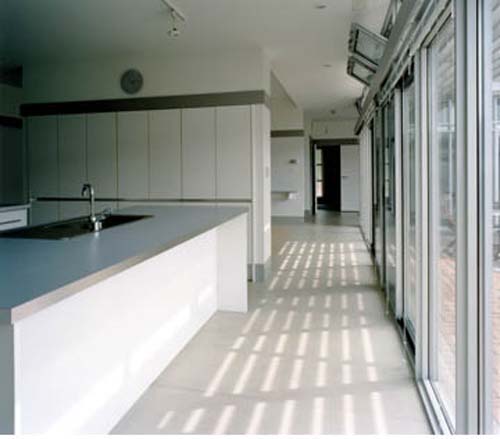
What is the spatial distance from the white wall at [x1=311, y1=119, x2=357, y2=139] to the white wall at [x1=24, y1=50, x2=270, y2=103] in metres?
8.51

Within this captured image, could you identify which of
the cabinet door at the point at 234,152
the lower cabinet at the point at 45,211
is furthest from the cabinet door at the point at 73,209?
the cabinet door at the point at 234,152

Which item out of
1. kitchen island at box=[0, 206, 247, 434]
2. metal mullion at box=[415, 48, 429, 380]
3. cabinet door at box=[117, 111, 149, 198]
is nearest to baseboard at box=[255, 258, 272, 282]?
cabinet door at box=[117, 111, 149, 198]

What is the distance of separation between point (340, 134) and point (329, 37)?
9.34 m

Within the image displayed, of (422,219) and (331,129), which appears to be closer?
(422,219)

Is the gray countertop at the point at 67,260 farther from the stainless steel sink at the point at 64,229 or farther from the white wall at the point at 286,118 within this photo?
the white wall at the point at 286,118

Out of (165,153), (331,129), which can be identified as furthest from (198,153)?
(331,129)

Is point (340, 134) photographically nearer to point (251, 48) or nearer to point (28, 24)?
point (251, 48)

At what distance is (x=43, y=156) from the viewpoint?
680 centimetres

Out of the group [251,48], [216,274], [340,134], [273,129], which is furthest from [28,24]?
[340,134]

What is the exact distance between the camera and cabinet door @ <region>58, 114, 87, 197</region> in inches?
260

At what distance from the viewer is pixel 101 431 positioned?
2.34 meters

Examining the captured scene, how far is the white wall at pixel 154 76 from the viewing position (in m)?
5.80

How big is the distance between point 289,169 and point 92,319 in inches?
414

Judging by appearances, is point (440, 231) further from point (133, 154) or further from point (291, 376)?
point (133, 154)
